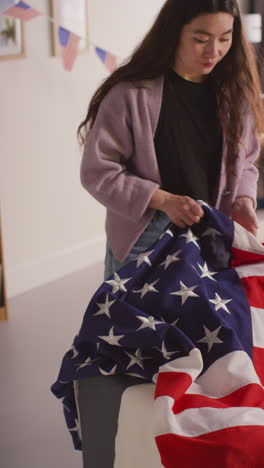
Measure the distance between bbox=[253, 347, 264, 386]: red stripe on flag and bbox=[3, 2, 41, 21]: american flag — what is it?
7.93 ft

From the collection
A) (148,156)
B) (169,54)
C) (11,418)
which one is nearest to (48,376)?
(11,418)

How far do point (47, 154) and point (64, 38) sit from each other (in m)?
0.63

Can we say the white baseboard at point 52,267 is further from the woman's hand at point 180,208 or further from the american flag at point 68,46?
the woman's hand at point 180,208

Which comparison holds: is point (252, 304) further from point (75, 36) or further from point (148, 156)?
point (75, 36)

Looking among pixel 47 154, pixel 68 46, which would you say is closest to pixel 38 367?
pixel 47 154

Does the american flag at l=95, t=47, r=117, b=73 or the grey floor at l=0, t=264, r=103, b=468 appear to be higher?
the american flag at l=95, t=47, r=117, b=73

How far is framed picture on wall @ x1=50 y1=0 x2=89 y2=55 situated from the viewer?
343 centimetres

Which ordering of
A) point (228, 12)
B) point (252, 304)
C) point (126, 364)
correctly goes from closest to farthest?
1. point (126, 364)
2. point (252, 304)
3. point (228, 12)

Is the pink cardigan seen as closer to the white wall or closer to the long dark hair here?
the long dark hair

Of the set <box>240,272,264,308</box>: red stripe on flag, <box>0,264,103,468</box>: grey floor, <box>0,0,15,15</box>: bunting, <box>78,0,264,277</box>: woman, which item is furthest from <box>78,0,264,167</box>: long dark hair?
<box>0,0,15,15</box>: bunting

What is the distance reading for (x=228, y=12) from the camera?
1.44 meters

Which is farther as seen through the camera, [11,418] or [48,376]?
[48,376]

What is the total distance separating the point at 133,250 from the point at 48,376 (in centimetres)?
109

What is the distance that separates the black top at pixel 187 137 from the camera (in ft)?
5.07
